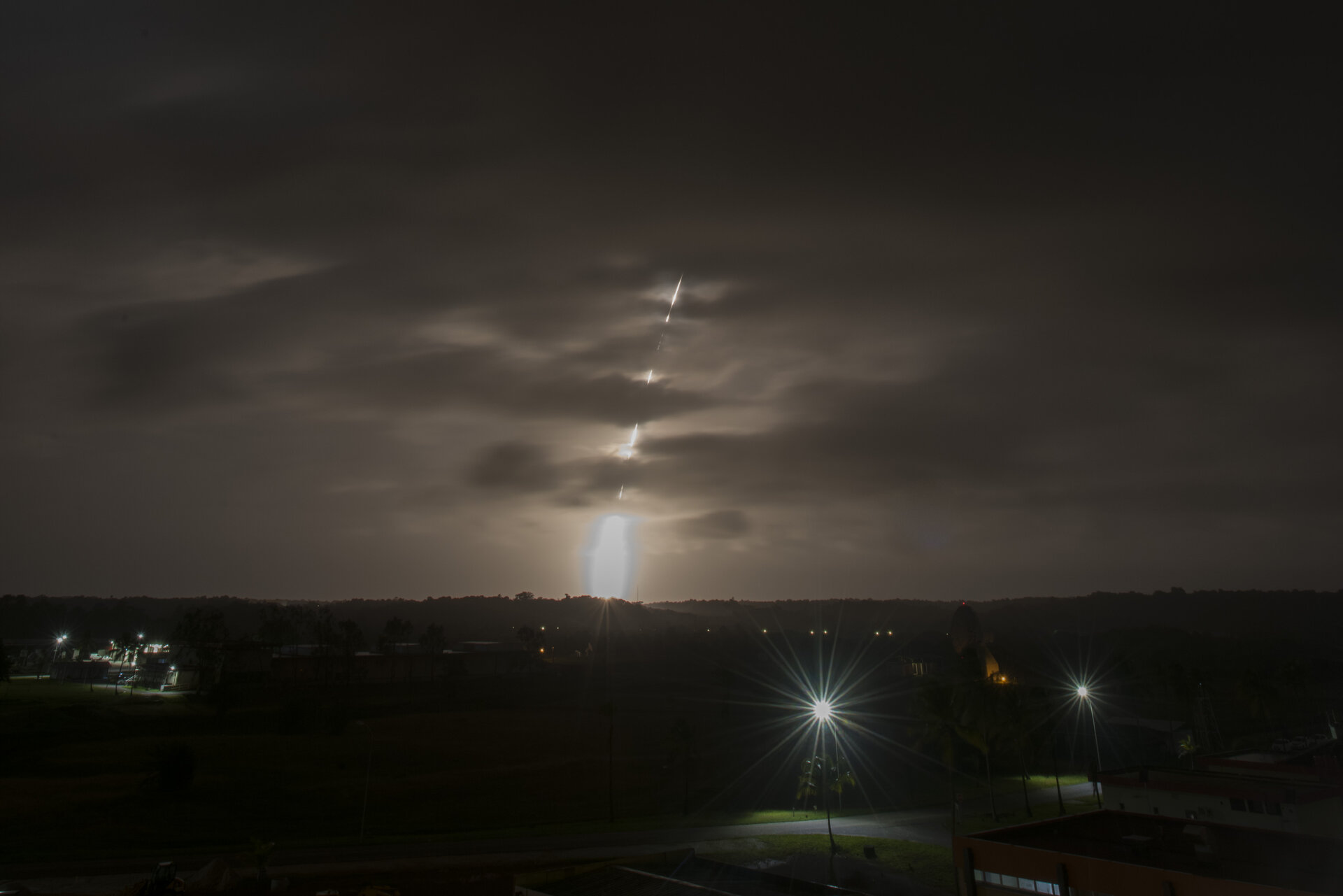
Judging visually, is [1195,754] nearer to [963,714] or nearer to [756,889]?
[963,714]

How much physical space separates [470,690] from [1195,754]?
121 m

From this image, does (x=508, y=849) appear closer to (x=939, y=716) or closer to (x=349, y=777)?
(x=939, y=716)

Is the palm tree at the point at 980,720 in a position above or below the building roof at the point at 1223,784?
above

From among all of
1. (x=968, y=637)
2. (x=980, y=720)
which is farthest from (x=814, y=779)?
(x=968, y=637)

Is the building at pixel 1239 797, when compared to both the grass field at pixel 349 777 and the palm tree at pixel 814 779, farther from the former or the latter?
the grass field at pixel 349 777

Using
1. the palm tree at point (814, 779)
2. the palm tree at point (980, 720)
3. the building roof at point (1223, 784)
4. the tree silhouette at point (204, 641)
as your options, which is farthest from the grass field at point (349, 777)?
the building roof at point (1223, 784)

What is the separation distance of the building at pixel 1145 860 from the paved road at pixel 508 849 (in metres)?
22.9

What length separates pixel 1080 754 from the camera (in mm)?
100000

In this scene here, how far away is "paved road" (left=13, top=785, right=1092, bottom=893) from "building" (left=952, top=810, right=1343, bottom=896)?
75.3ft

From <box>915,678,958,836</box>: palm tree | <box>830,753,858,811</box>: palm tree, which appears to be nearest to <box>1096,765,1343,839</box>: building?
Result: <box>915,678,958,836</box>: palm tree

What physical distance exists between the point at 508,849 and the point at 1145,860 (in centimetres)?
3969

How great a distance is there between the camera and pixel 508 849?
2085 inches

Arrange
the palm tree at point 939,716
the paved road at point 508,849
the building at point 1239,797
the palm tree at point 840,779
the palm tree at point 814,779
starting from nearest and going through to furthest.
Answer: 1. the building at point 1239,797
2. the paved road at point 508,849
3. the palm tree at point 939,716
4. the palm tree at point 840,779
5. the palm tree at point 814,779

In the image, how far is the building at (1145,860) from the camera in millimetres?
25537
